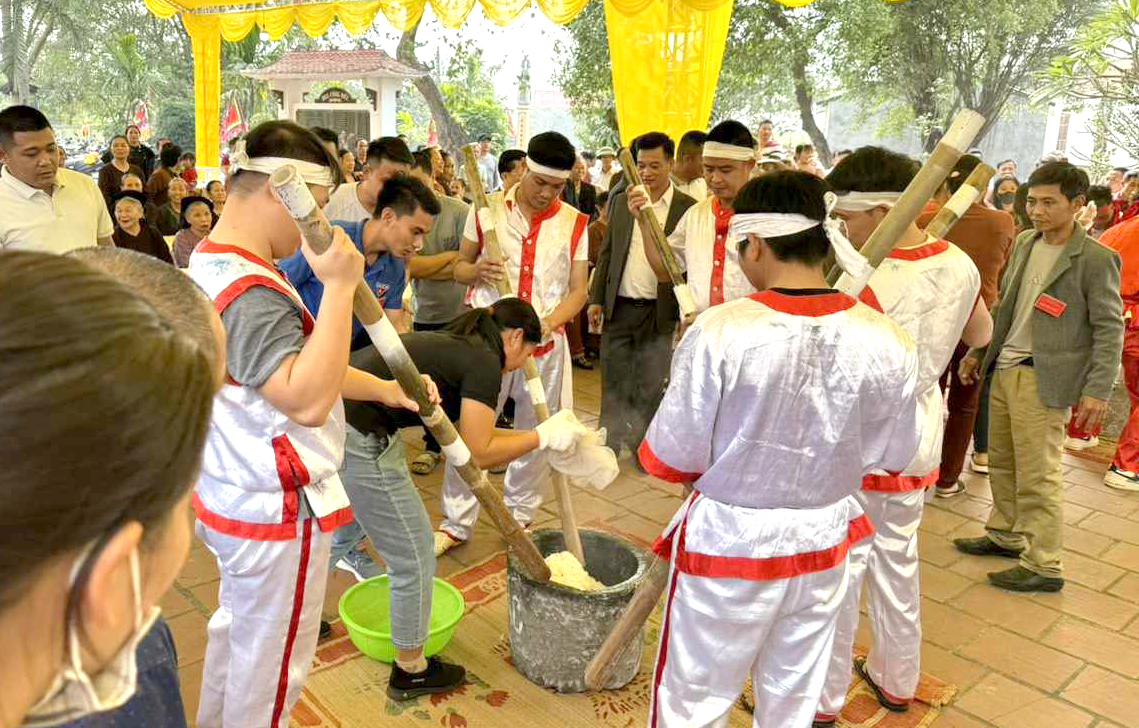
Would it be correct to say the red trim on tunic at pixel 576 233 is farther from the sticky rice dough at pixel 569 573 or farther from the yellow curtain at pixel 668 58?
the yellow curtain at pixel 668 58

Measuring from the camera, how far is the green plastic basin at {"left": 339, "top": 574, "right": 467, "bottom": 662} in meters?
2.71

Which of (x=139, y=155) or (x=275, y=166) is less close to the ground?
(x=275, y=166)

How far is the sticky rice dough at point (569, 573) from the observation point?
2.73m

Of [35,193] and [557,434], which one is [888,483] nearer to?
[557,434]

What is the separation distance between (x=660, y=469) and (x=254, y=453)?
92cm

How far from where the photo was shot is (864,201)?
2.46 m

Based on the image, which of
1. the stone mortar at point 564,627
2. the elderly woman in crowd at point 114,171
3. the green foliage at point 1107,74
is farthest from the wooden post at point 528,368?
the green foliage at point 1107,74

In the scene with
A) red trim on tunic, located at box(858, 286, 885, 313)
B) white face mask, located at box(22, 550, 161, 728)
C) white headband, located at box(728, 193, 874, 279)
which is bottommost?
white face mask, located at box(22, 550, 161, 728)

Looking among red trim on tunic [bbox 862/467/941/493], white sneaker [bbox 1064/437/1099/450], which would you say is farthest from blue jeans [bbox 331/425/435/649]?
white sneaker [bbox 1064/437/1099/450]

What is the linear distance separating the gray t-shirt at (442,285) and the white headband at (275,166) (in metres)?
2.48

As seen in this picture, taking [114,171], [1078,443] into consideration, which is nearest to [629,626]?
[1078,443]

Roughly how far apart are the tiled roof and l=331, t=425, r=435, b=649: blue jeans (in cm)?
1380

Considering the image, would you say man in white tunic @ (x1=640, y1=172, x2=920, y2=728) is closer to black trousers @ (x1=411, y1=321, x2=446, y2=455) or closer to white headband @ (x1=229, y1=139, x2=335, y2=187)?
white headband @ (x1=229, y1=139, x2=335, y2=187)

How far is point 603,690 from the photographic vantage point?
269 centimetres
